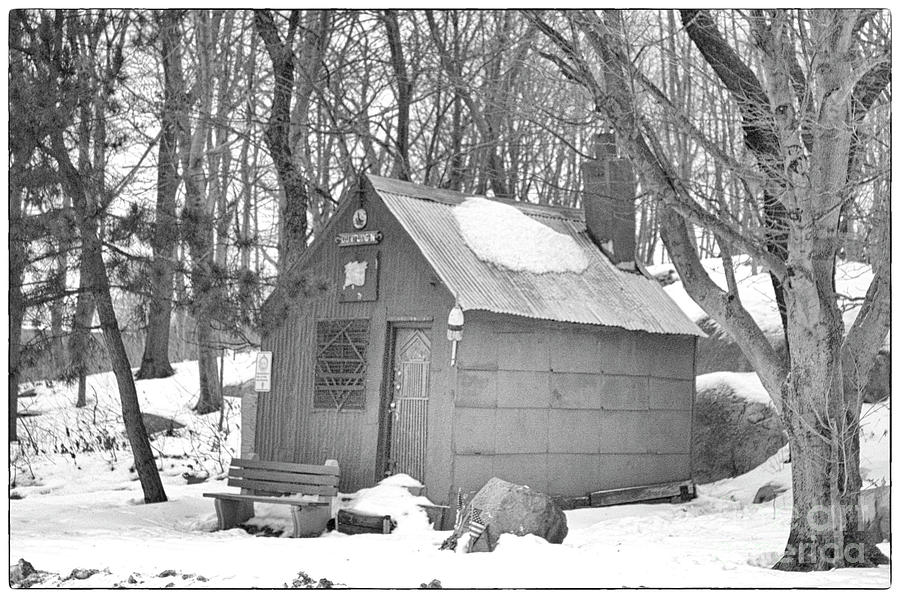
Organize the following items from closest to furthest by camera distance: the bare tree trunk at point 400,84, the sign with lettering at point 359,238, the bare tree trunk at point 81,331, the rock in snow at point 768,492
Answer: the bare tree trunk at point 81,331
the sign with lettering at point 359,238
the rock in snow at point 768,492
the bare tree trunk at point 400,84

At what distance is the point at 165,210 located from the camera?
34.2ft

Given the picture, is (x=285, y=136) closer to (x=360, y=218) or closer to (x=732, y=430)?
(x=360, y=218)

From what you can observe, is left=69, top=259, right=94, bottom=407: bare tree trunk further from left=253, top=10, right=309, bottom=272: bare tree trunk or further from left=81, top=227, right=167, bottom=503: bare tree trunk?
left=253, top=10, right=309, bottom=272: bare tree trunk

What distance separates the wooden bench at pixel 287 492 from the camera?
34.4ft

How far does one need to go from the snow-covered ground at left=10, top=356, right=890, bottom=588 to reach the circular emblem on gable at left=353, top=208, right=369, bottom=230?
2.88 metres

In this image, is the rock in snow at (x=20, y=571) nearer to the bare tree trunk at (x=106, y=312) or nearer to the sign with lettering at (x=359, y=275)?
the bare tree trunk at (x=106, y=312)

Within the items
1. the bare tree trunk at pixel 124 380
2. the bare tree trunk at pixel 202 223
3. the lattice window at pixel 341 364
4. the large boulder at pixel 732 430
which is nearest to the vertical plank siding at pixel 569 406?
the lattice window at pixel 341 364

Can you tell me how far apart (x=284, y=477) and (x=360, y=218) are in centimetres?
288

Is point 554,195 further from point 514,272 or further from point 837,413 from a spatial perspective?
point 837,413

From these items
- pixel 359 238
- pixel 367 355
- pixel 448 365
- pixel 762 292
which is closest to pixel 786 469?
pixel 762 292

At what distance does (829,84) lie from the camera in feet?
25.8

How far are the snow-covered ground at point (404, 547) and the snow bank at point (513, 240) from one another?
273 centimetres

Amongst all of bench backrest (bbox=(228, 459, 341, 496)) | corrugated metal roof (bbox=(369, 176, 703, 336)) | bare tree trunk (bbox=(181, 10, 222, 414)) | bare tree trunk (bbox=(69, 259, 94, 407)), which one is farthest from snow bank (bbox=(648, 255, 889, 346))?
bare tree trunk (bbox=(69, 259, 94, 407))

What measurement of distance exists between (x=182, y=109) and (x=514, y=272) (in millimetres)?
7056
